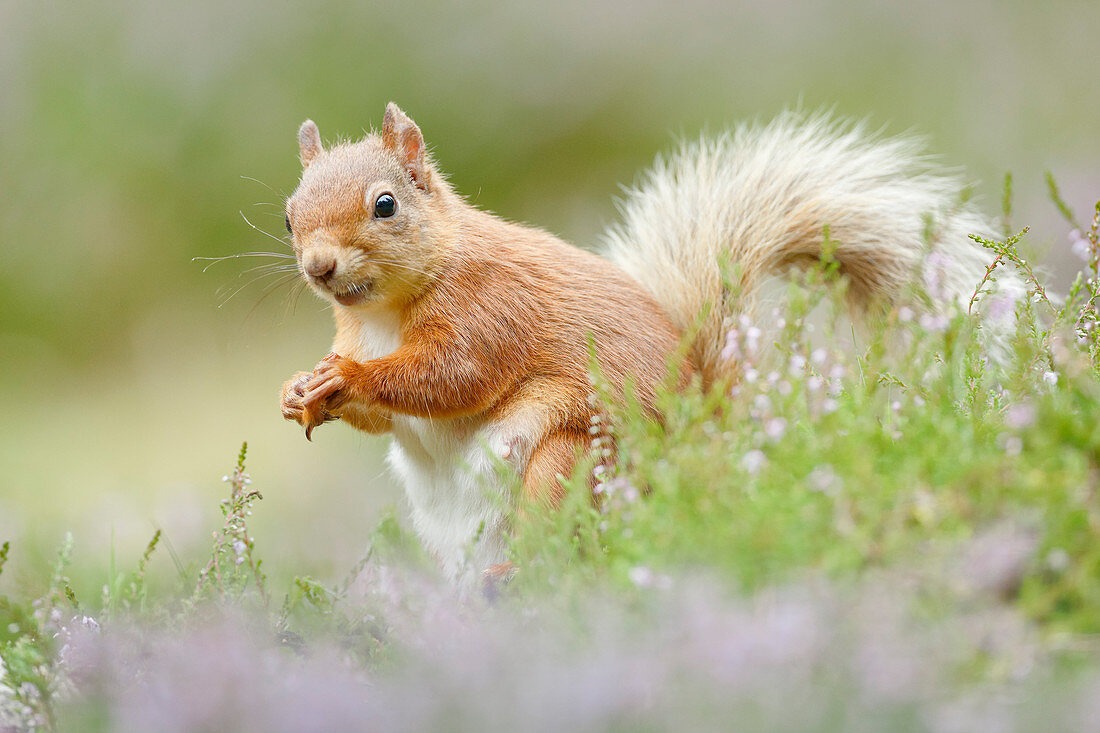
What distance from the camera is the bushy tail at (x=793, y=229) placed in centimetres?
209

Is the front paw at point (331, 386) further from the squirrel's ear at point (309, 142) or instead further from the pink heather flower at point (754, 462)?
the pink heather flower at point (754, 462)

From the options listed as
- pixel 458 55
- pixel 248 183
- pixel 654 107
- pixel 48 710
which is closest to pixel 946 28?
pixel 654 107

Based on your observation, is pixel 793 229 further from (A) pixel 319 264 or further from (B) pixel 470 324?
Answer: (A) pixel 319 264

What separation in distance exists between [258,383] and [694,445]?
158 inches

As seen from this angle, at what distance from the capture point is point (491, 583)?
169 centimetres

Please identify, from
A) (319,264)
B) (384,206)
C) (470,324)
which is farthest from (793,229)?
(319,264)

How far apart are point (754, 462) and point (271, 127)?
4.44 metres

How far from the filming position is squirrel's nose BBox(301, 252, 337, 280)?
69.2 inches

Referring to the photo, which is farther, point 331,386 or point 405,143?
point 405,143

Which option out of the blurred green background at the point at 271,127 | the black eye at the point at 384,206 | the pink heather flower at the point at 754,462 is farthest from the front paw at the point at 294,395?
the blurred green background at the point at 271,127

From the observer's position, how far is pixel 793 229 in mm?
2123

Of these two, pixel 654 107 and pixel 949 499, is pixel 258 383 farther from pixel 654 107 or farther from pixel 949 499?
pixel 949 499

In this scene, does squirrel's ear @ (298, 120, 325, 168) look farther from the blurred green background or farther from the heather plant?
the blurred green background

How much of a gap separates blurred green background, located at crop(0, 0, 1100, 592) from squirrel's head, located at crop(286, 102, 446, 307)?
112 inches
